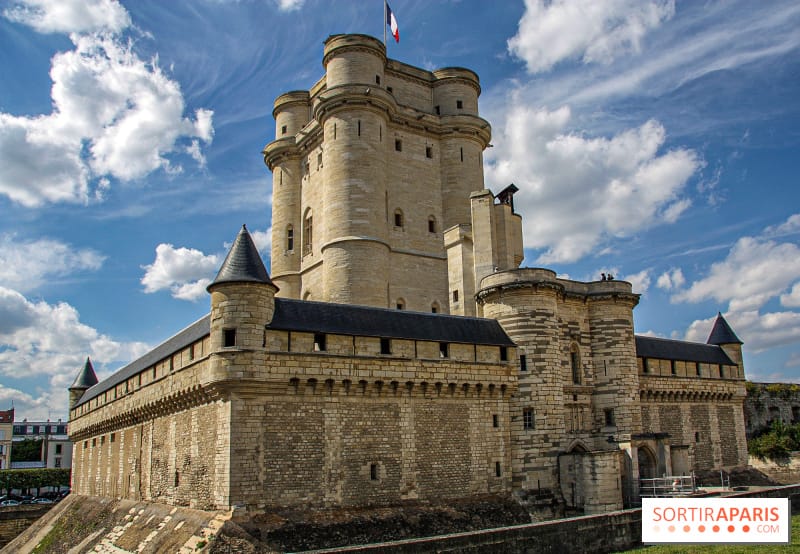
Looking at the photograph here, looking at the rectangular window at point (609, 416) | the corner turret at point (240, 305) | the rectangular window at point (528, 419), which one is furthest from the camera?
the rectangular window at point (609, 416)

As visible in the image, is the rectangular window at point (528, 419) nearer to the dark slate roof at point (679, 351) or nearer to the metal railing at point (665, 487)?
the metal railing at point (665, 487)

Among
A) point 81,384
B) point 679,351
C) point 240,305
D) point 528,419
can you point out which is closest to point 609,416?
point 528,419

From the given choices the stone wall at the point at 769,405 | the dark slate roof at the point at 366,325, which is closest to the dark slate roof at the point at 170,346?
the dark slate roof at the point at 366,325

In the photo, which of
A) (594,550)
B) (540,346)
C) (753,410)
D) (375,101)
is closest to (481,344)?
(540,346)

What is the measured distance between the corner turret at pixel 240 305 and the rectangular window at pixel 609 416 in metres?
14.3

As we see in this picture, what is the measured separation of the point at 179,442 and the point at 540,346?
Result: 496 inches

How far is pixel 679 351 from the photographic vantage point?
106 feet

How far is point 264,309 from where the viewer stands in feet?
64.9

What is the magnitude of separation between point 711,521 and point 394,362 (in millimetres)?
9614

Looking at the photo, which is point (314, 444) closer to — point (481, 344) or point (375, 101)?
point (481, 344)

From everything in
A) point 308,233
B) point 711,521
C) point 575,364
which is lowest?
point 711,521

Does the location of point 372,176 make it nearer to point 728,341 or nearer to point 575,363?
point 575,363

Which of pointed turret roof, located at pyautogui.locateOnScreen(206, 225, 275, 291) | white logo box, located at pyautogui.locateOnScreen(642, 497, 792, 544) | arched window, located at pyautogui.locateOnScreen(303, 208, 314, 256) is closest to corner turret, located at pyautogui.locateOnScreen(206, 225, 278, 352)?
pointed turret roof, located at pyautogui.locateOnScreen(206, 225, 275, 291)

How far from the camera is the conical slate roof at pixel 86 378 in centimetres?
4188
